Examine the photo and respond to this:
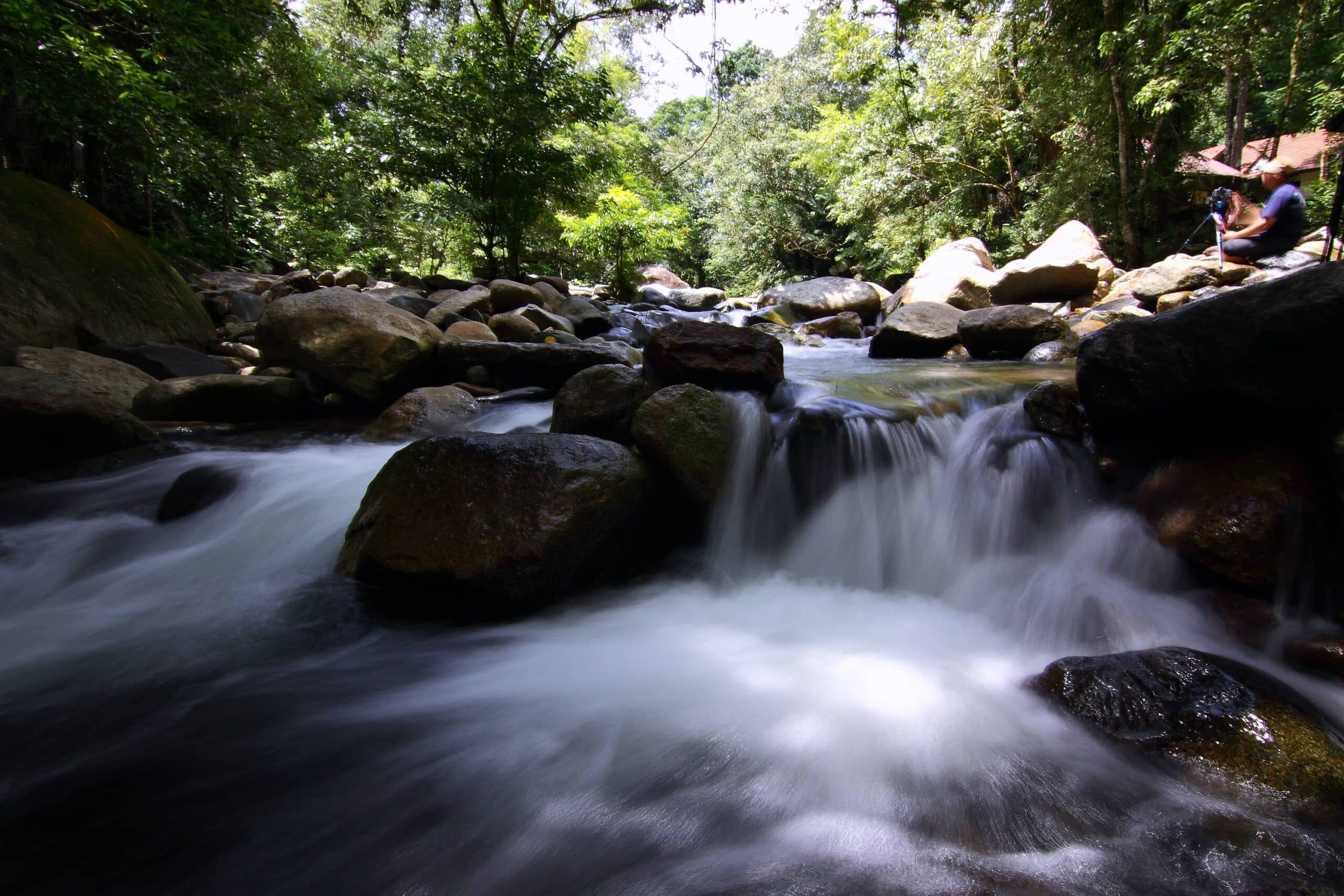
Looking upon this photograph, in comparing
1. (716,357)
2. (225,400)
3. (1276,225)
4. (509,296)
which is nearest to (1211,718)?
(716,357)

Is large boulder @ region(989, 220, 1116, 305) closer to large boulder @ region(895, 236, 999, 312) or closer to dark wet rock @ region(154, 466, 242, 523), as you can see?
large boulder @ region(895, 236, 999, 312)

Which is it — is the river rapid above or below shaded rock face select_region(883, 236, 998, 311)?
below

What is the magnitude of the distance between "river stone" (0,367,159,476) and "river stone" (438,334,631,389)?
2.45 m

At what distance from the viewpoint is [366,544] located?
2.96 metres

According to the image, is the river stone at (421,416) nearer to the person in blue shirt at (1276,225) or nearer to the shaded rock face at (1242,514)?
the shaded rock face at (1242,514)

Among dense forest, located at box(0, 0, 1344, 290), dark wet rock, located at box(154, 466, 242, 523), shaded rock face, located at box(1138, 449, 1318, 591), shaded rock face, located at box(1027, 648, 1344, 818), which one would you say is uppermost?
dense forest, located at box(0, 0, 1344, 290)

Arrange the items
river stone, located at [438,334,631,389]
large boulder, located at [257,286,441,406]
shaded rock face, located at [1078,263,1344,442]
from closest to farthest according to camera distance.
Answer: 1. shaded rock face, located at [1078,263,1344,442]
2. large boulder, located at [257,286,441,406]
3. river stone, located at [438,334,631,389]

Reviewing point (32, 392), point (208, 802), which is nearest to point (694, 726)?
point (208, 802)

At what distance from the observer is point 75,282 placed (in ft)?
18.7

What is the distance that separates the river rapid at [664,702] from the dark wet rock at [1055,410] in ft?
0.46

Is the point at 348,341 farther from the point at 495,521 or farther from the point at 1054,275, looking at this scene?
the point at 1054,275

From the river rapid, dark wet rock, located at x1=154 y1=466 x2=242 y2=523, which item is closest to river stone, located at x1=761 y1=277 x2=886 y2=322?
the river rapid

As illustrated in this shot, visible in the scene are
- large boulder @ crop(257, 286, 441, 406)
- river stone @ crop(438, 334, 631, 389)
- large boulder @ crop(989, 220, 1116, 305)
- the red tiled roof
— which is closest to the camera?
large boulder @ crop(257, 286, 441, 406)

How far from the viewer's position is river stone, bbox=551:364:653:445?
152 inches
